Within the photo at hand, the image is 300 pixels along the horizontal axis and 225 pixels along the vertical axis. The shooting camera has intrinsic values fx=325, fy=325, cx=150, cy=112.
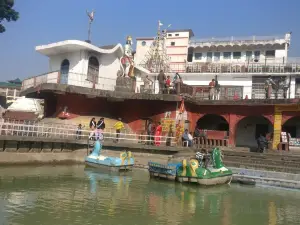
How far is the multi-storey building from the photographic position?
27562 mm

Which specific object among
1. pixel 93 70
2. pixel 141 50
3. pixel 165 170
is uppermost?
pixel 141 50

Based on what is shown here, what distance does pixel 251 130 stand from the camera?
2753cm

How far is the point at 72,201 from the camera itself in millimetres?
9977

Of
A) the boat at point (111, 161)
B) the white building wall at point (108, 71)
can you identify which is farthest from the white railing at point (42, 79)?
the boat at point (111, 161)

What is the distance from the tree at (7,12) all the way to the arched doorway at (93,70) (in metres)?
9.38

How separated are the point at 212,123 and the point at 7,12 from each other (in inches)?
800

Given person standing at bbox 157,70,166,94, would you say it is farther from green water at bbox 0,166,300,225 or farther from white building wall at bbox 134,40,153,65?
white building wall at bbox 134,40,153,65

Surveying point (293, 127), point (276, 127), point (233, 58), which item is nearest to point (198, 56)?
point (233, 58)

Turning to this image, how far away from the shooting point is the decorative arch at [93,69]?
24.6 meters

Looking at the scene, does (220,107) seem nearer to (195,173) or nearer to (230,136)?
(230,136)

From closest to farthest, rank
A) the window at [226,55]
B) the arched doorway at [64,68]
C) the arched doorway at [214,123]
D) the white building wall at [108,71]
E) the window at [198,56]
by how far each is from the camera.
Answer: the arched doorway at [64,68] → the white building wall at [108,71] → the arched doorway at [214,123] → the window at [226,55] → the window at [198,56]

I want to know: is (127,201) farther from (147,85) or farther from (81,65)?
(147,85)

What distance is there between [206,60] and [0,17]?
19927 millimetres

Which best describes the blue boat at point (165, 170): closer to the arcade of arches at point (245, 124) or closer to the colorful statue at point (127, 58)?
the arcade of arches at point (245, 124)
